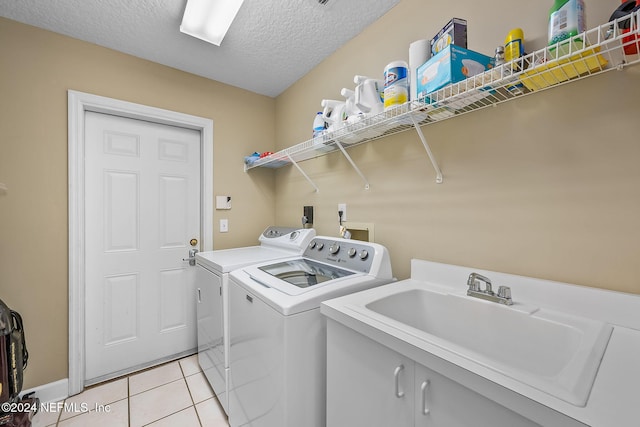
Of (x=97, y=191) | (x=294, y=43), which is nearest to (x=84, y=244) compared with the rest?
(x=97, y=191)

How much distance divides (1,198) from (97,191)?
479mm

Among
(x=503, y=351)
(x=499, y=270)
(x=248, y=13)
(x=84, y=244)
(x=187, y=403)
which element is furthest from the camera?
(x=84, y=244)

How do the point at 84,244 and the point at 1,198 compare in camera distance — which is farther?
the point at 84,244

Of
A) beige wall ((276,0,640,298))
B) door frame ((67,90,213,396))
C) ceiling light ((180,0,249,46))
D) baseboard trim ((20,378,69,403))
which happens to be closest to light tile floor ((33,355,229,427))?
baseboard trim ((20,378,69,403))

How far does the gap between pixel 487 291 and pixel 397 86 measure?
972mm

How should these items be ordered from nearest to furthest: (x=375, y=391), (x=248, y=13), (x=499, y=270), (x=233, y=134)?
1. (x=375, y=391)
2. (x=499, y=270)
3. (x=248, y=13)
4. (x=233, y=134)

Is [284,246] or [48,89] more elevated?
[48,89]

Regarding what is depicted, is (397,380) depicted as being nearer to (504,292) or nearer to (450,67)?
(504,292)

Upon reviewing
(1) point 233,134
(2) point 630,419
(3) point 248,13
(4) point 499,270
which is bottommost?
(2) point 630,419

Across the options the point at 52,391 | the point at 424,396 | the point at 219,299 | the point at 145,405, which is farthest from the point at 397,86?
the point at 52,391

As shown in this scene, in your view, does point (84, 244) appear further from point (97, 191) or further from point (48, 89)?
Result: point (48, 89)

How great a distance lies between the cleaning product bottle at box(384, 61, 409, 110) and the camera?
3.81ft

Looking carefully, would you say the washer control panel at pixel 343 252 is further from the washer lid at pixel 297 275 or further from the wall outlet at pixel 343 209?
the wall outlet at pixel 343 209

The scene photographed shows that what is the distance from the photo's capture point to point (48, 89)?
177cm
